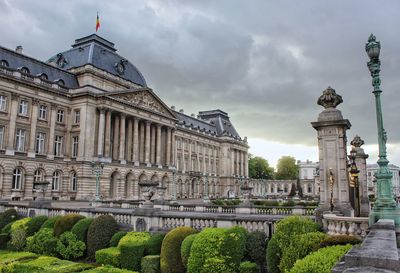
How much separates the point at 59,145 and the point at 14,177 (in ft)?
28.6

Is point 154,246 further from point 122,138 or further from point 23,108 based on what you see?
point 122,138

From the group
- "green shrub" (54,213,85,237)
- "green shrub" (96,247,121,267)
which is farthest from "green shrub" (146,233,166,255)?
"green shrub" (54,213,85,237)

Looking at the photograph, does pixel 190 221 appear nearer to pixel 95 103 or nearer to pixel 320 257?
pixel 320 257

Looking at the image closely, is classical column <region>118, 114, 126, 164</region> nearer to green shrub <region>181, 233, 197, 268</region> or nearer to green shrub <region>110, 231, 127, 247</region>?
green shrub <region>110, 231, 127, 247</region>

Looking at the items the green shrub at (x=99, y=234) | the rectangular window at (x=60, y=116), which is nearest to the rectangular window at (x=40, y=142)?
the rectangular window at (x=60, y=116)

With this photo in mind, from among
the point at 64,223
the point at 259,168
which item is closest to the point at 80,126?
the point at 64,223

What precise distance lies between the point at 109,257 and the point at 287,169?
5278 inches

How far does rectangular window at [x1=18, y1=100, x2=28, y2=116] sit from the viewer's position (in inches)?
1754

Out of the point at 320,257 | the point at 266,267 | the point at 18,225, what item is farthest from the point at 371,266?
the point at 18,225

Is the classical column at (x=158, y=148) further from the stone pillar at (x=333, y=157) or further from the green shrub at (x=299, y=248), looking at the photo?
the green shrub at (x=299, y=248)

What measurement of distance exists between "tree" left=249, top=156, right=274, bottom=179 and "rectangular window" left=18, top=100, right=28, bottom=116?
97.5 meters

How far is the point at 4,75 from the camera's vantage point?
4153 cm

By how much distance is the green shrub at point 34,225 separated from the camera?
20109mm

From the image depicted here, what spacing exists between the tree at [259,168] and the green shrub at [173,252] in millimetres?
119738
